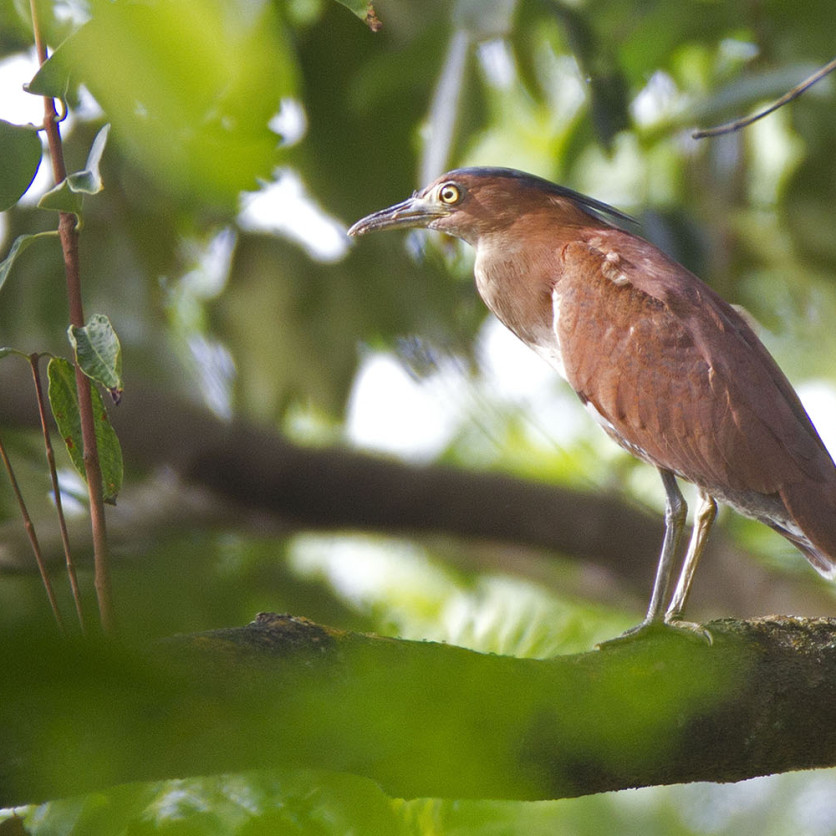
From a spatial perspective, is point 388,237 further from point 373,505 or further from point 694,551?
point 694,551

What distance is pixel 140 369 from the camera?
4352mm

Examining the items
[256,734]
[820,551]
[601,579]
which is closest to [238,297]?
[601,579]

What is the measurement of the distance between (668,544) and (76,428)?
1423mm

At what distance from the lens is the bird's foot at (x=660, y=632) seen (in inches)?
74.6

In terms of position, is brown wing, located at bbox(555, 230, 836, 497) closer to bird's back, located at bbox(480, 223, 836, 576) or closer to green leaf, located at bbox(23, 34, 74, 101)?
bird's back, located at bbox(480, 223, 836, 576)

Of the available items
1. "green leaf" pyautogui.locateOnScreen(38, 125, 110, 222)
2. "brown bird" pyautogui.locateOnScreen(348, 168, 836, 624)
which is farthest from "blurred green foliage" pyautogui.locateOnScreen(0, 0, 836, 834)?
"green leaf" pyautogui.locateOnScreen(38, 125, 110, 222)

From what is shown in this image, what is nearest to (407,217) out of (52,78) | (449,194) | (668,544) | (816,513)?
(449,194)

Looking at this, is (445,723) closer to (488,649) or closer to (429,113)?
(488,649)

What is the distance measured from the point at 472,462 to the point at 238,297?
7.79 feet

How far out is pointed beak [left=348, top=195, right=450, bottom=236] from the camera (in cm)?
292

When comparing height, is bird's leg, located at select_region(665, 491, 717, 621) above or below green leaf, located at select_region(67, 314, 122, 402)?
below

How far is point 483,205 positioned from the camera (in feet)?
9.41

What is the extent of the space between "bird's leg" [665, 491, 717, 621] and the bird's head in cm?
83

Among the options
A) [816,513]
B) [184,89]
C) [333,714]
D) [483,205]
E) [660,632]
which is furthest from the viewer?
[483,205]
